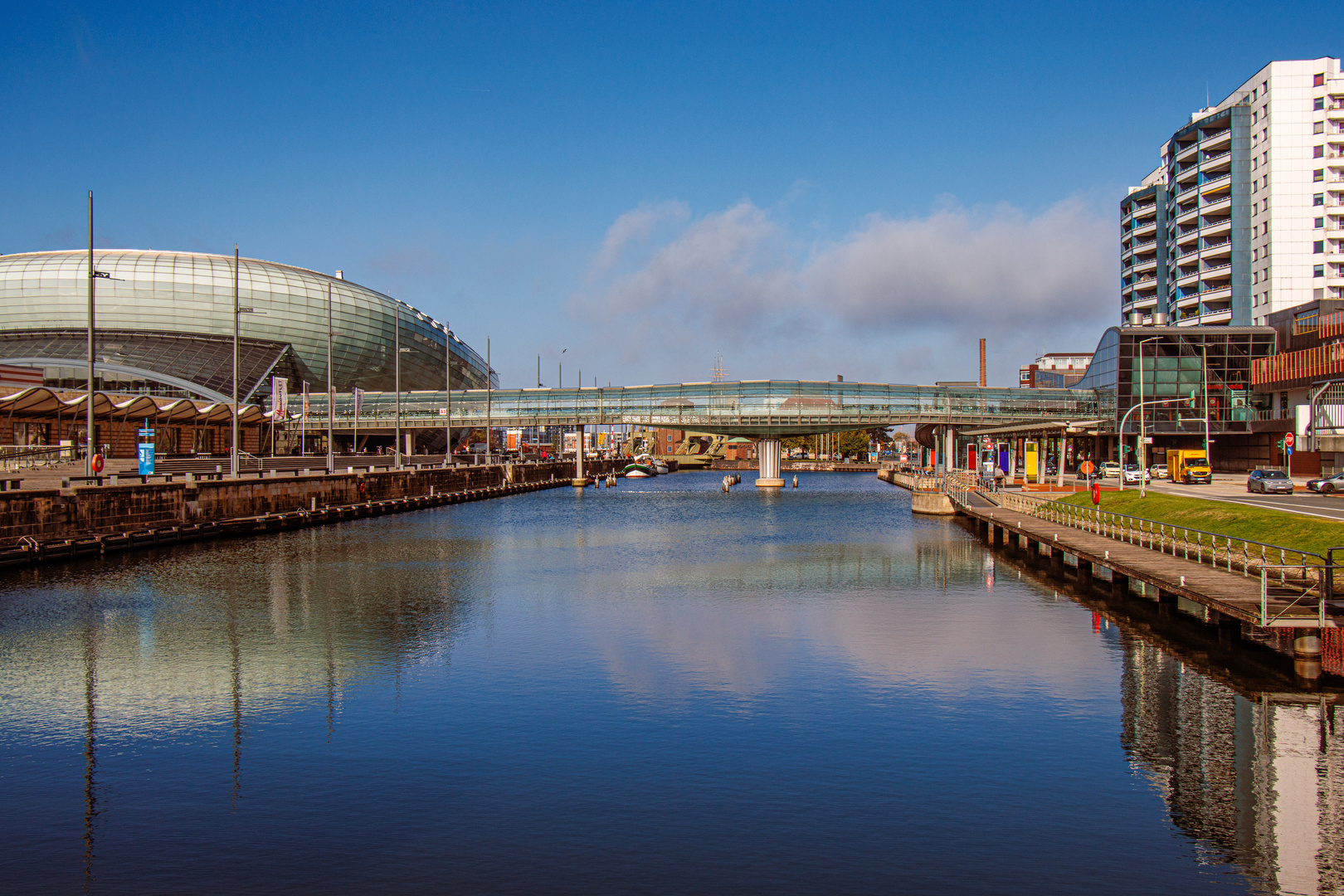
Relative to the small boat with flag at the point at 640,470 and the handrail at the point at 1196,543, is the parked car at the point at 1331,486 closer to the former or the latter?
the handrail at the point at 1196,543

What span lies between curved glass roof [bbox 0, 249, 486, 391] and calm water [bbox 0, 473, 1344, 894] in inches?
5321

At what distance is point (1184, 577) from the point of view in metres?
28.7

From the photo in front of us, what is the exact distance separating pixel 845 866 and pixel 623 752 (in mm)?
5507

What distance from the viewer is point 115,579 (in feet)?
125

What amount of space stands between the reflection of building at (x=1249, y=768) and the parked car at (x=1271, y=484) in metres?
44.2

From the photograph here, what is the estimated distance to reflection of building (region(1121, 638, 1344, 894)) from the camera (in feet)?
44.7

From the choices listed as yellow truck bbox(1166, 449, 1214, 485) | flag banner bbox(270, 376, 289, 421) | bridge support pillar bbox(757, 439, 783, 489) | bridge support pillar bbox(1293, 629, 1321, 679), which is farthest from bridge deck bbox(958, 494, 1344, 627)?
bridge support pillar bbox(757, 439, 783, 489)

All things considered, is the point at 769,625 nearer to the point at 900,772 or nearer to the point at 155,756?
the point at 900,772

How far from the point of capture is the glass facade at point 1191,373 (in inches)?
4429

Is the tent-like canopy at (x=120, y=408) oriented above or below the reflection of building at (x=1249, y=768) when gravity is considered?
above

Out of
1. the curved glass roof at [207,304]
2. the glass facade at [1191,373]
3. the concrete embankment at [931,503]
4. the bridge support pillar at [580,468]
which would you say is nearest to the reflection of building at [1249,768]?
the concrete embankment at [931,503]

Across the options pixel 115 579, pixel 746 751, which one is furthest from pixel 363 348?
pixel 746 751

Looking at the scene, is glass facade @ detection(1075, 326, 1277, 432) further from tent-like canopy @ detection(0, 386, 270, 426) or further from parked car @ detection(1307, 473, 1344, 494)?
tent-like canopy @ detection(0, 386, 270, 426)

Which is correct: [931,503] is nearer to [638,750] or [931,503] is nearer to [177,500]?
[177,500]
